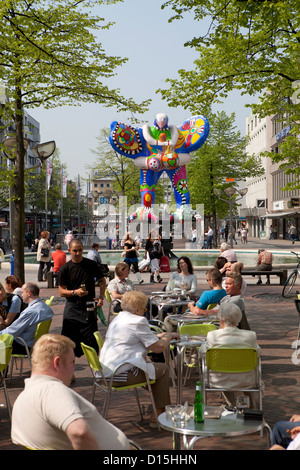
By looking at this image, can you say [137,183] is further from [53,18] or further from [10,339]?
[10,339]

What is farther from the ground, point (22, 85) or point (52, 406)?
point (22, 85)

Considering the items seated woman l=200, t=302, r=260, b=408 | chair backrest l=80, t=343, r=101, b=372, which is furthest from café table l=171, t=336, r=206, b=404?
chair backrest l=80, t=343, r=101, b=372

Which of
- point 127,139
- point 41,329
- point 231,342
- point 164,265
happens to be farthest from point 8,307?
point 127,139

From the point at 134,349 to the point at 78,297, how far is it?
2.00 metres

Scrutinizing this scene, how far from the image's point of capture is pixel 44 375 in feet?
11.0

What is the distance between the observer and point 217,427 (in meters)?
3.98

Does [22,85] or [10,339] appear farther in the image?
[22,85]

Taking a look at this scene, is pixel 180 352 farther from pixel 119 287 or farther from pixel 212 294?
pixel 119 287

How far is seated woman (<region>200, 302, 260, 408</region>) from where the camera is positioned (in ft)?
18.8

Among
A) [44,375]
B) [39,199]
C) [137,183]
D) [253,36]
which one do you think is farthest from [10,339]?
[39,199]

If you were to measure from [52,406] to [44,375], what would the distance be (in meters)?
0.22

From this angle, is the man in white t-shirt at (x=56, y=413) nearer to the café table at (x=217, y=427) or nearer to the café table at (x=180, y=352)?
the café table at (x=217, y=427)

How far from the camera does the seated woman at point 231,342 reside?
5.74m

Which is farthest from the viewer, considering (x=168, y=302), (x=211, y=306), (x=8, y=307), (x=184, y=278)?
(x=184, y=278)
